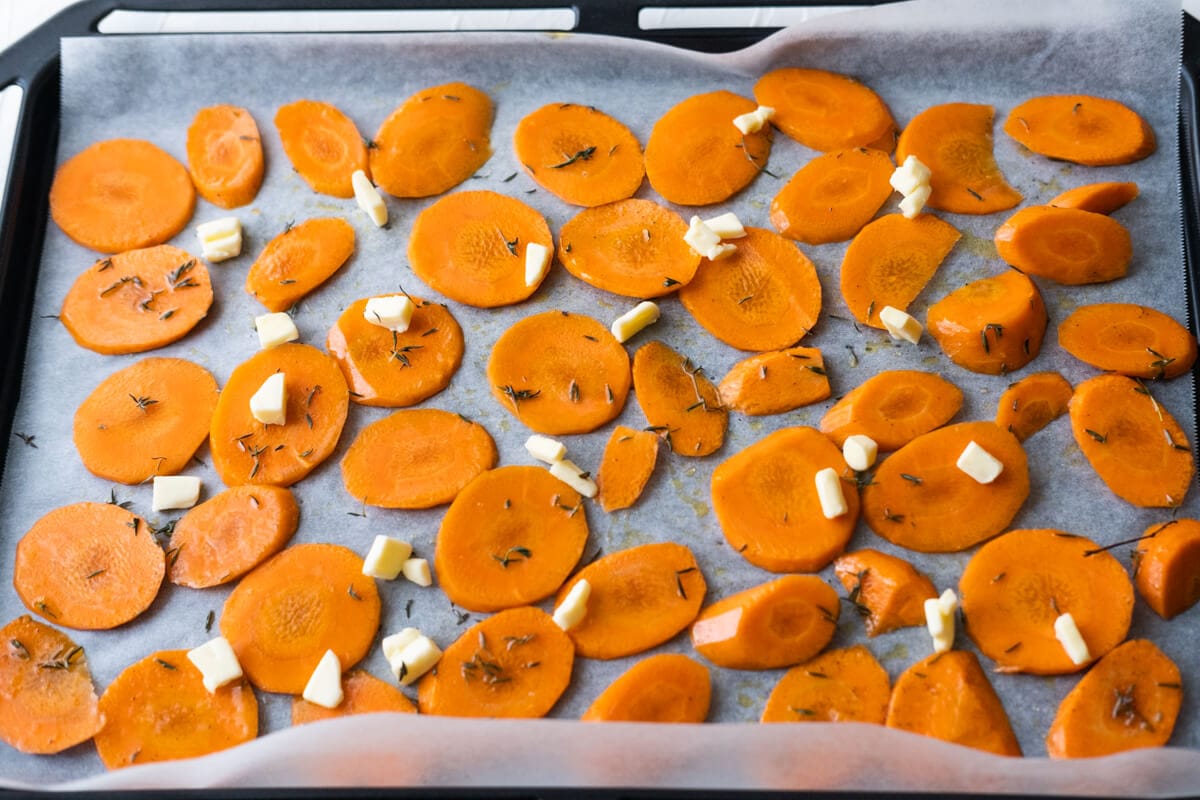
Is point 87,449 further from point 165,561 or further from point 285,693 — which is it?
point 285,693

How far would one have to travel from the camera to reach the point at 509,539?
7.11 feet

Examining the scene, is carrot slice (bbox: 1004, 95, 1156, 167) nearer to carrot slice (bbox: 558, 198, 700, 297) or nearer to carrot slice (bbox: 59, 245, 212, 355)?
carrot slice (bbox: 558, 198, 700, 297)

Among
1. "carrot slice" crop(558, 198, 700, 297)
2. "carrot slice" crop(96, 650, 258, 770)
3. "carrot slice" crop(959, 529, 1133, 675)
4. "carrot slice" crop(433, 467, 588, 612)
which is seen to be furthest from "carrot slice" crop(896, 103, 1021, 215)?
"carrot slice" crop(96, 650, 258, 770)

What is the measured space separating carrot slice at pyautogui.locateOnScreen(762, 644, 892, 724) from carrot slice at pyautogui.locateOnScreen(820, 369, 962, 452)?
458mm

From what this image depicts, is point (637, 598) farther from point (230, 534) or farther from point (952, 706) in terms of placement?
point (230, 534)

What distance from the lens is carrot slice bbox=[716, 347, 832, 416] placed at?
2285mm

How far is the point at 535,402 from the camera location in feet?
7.55

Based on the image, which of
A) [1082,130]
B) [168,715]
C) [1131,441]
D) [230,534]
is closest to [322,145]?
[230,534]

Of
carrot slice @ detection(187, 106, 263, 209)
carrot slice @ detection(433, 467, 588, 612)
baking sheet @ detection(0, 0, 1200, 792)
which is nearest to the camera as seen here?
baking sheet @ detection(0, 0, 1200, 792)

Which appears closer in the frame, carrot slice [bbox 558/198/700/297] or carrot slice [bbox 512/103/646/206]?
carrot slice [bbox 558/198/700/297]

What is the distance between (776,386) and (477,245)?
2.52ft

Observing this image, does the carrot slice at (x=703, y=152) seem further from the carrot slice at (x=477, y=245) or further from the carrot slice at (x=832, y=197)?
the carrot slice at (x=477, y=245)

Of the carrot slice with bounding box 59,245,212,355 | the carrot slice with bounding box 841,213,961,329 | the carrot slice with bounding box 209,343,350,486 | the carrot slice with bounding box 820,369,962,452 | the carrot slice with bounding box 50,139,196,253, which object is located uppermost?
the carrot slice with bounding box 50,139,196,253

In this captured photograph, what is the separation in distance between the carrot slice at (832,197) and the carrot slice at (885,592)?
30.9 inches
